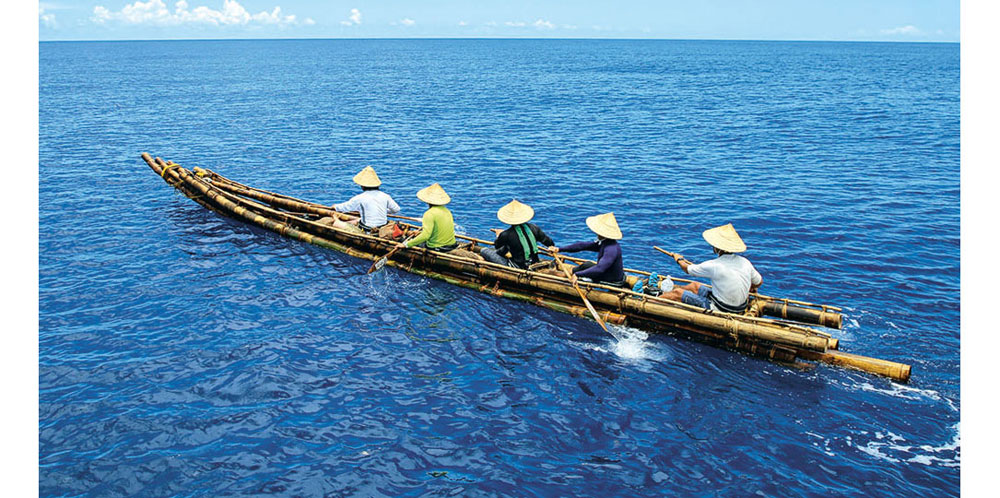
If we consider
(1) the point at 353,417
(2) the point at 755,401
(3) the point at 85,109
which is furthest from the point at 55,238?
(3) the point at 85,109

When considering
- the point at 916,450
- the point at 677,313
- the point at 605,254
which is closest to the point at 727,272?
the point at 677,313

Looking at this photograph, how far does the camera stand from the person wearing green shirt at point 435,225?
17.9 m

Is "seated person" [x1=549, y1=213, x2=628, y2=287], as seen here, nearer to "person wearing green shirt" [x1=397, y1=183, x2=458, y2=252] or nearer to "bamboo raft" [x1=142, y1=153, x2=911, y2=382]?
"bamboo raft" [x1=142, y1=153, x2=911, y2=382]

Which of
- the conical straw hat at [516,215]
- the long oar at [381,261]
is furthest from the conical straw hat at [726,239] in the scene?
the long oar at [381,261]

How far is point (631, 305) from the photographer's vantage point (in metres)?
15.1

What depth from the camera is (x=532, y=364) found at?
47.3 feet

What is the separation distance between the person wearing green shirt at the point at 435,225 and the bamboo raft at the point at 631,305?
1.24ft

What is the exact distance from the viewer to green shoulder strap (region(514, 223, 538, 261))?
17016 millimetres

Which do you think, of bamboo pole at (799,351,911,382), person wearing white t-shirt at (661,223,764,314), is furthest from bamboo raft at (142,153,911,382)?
person wearing white t-shirt at (661,223,764,314)

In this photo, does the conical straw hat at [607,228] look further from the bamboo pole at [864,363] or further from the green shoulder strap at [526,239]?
the bamboo pole at [864,363]

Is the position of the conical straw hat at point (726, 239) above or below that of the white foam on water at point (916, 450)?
above

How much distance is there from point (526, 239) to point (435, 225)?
276 cm

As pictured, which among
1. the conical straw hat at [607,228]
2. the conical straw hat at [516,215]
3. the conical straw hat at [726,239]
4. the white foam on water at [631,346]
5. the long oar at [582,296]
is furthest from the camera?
the conical straw hat at [516,215]

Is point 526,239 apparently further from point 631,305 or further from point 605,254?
point 631,305
